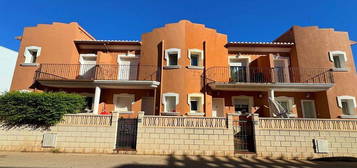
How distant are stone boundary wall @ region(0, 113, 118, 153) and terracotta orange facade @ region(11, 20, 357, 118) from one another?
3254 millimetres

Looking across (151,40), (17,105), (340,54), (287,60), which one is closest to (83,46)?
(151,40)

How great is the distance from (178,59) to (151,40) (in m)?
2.50

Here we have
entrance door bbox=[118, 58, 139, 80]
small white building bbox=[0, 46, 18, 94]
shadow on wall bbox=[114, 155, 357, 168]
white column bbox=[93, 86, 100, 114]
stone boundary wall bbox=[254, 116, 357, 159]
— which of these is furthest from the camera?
small white building bbox=[0, 46, 18, 94]

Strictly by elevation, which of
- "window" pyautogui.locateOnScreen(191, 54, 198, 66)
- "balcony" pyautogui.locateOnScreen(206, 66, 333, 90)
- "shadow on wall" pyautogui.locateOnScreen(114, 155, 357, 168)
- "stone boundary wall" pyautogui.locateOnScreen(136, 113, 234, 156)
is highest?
"window" pyautogui.locateOnScreen(191, 54, 198, 66)

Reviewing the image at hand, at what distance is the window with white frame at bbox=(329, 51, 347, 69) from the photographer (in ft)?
39.3

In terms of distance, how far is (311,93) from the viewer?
40.3 ft

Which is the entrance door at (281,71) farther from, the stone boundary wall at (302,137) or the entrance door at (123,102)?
the entrance door at (123,102)

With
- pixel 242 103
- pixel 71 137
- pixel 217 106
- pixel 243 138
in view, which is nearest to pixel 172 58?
pixel 217 106

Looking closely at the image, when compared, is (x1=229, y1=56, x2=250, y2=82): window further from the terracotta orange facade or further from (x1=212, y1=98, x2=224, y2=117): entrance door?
(x1=212, y1=98, x2=224, y2=117): entrance door

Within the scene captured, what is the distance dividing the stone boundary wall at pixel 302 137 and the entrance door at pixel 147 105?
22.4ft

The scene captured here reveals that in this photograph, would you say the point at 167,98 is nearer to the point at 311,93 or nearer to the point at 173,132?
the point at 173,132

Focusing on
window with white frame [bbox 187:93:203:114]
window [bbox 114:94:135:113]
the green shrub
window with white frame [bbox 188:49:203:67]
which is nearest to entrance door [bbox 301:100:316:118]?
window with white frame [bbox 187:93:203:114]

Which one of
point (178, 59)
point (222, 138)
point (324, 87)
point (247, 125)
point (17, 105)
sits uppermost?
point (178, 59)

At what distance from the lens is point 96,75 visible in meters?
12.1
